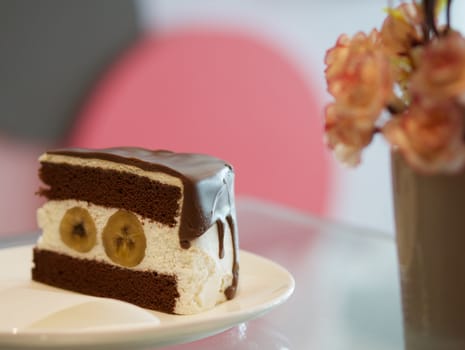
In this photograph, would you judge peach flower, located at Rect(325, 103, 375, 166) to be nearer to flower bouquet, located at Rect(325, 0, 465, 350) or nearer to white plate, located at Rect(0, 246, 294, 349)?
flower bouquet, located at Rect(325, 0, 465, 350)

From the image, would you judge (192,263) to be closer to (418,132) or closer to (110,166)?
(110,166)

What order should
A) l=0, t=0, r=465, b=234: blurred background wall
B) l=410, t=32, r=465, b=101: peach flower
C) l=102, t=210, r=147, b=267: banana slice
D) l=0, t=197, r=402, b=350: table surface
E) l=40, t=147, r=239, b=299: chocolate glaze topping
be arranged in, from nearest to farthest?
l=410, t=32, r=465, b=101: peach flower
l=0, t=197, r=402, b=350: table surface
l=40, t=147, r=239, b=299: chocolate glaze topping
l=102, t=210, r=147, b=267: banana slice
l=0, t=0, r=465, b=234: blurred background wall

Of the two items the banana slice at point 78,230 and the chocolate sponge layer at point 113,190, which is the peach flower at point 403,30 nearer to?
the chocolate sponge layer at point 113,190

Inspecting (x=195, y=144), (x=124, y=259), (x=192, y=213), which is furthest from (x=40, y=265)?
(x=195, y=144)

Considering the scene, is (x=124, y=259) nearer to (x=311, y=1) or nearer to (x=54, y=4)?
(x=54, y=4)

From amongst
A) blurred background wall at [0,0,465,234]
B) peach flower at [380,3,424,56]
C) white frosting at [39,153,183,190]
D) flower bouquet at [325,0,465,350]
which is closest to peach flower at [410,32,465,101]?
flower bouquet at [325,0,465,350]

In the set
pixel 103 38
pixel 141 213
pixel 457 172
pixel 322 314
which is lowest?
pixel 322 314

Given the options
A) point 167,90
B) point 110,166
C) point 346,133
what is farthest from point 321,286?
point 167,90
